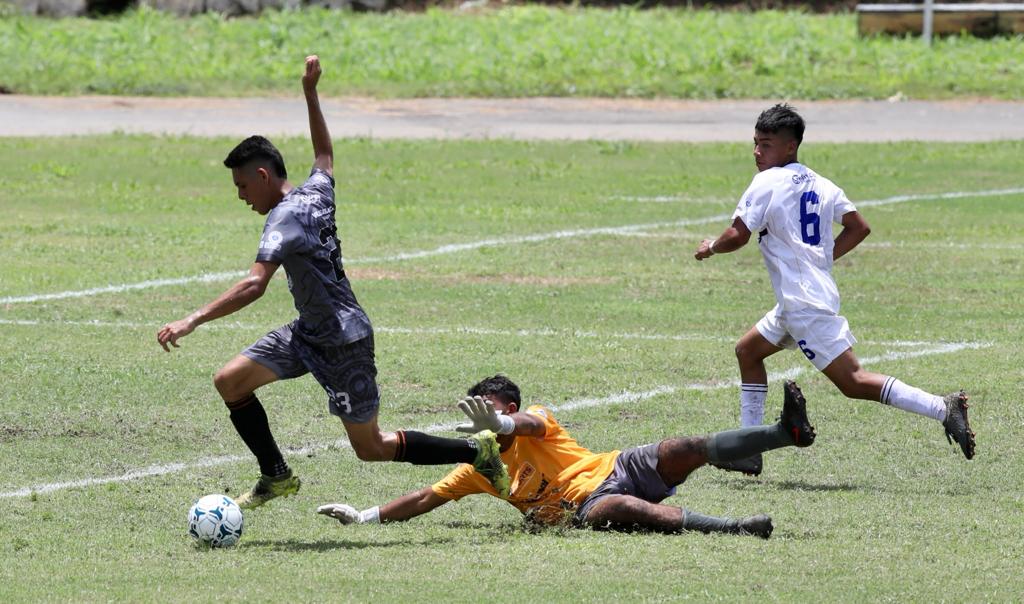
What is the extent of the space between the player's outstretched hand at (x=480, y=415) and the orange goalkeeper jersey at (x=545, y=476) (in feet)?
1.22

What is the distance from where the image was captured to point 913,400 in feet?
28.4

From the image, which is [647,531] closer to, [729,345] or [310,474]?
[310,474]

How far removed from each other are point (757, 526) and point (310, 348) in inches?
88.4

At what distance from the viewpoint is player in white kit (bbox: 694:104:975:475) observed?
339 inches

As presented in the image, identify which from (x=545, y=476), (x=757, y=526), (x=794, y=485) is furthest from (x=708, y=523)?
(x=794, y=485)

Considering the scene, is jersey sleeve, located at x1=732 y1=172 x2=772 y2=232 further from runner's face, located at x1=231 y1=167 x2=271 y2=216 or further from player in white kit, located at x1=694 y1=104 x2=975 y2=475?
runner's face, located at x1=231 y1=167 x2=271 y2=216

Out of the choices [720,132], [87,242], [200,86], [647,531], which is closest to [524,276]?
[87,242]

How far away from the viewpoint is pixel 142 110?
92.3ft

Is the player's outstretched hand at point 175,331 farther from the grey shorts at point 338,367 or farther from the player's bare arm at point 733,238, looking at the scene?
the player's bare arm at point 733,238

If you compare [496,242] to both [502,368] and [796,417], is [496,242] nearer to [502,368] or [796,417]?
[502,368]

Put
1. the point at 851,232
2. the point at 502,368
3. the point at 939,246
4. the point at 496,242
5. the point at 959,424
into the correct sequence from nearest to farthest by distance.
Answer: the point at 959,424 → the point at 851,232 → the point at 502,368 → the point at 939,246 → the point at 496,242

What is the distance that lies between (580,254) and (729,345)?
168 inches

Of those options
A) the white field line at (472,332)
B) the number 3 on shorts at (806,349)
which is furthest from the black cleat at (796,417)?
the white field line at (472,332)

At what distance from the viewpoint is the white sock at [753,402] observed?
920 centimetres
